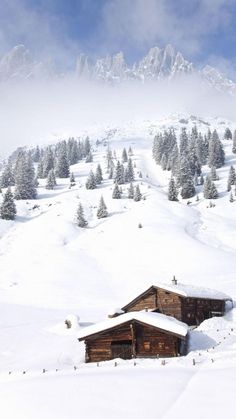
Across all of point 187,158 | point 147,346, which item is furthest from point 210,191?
point 147,346

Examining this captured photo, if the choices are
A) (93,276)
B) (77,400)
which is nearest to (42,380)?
(77,400)

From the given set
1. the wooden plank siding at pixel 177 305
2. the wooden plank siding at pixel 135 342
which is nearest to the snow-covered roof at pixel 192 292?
the wooden plank siding at pixel 177 305

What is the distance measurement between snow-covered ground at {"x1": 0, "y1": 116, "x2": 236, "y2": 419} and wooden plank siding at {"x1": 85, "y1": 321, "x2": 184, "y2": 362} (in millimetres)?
1777

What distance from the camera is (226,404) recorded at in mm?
16766

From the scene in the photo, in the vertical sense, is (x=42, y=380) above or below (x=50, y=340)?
above

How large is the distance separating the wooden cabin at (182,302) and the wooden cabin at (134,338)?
11125 millimetres

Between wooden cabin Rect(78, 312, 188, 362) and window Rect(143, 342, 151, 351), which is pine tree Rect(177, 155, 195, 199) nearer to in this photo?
wooden cabin Rect(78, 312, 188, 362)

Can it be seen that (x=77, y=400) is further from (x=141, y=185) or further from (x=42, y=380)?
(x=141, y=185)

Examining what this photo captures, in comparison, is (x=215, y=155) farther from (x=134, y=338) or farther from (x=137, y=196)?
(x=134, y=338)

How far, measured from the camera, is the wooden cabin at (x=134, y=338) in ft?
106

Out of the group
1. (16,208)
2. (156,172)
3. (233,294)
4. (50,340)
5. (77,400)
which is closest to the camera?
(77,400)

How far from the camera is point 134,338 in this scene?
33000 millimetres

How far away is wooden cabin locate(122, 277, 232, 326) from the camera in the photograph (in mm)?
45219

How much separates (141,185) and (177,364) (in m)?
101
